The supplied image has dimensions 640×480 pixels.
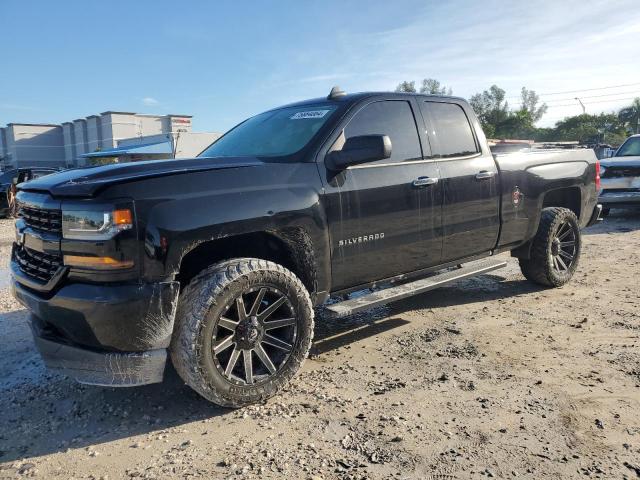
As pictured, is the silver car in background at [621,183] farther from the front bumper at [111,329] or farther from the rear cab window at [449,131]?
the front bumper at [111,329]

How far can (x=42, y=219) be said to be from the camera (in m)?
3.01

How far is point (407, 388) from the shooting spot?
337 cm

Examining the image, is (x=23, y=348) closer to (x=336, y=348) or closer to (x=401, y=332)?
(x=336, y=348)

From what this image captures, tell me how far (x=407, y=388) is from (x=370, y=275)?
2.88 feet

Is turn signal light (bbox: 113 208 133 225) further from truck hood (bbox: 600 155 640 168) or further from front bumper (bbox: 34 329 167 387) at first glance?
truck hood (bbox: 600 155 640 168)

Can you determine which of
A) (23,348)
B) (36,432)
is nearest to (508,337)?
(36,432)

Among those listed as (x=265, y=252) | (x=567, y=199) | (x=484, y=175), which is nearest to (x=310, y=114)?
(x=265, y=252)

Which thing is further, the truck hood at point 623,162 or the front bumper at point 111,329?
the truck hood at point 623,162

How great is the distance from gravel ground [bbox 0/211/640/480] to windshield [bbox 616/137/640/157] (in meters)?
8.64

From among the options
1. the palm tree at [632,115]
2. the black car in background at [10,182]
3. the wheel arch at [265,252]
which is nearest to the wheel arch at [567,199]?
the wheel arch at [265,252]

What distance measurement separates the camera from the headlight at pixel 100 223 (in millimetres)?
2676

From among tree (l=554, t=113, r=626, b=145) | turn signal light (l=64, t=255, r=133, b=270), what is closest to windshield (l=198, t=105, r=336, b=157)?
turn signal light (l=64, t=255, r=133, b=270)

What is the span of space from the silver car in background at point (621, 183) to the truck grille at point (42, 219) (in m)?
10.4

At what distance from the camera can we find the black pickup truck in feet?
8.98
